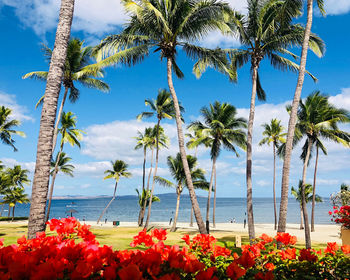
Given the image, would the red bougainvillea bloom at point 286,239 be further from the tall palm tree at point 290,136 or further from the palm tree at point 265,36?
the palm tree at point 265,36

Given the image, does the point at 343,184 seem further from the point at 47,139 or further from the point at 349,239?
the point at 47,139

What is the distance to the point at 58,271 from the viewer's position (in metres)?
1.37

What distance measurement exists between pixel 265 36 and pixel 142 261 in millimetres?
13478

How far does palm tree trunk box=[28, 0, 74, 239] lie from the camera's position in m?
4.59

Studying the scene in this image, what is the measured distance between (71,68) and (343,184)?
2795 centimetres

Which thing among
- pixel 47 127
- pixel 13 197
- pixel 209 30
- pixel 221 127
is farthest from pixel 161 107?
pixel 13 197

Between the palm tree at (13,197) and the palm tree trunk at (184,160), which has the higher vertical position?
the palm tree trunk at (184,160)

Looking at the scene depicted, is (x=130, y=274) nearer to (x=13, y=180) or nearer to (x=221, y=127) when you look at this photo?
(x=221, y=127)

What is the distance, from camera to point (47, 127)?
490 cm

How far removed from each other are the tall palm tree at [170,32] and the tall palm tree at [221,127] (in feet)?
32.5

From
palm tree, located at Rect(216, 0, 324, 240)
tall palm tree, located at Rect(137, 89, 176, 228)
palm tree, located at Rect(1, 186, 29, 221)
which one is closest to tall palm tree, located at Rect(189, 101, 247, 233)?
tall palm tree, located at Rect(137, 89, 176, 228)

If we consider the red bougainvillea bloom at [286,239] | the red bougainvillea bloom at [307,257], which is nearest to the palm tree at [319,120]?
the red bougainvillea bloom at [286,239]

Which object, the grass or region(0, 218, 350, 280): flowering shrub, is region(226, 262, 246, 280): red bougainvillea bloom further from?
the grass

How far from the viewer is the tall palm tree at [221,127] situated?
849 inches
